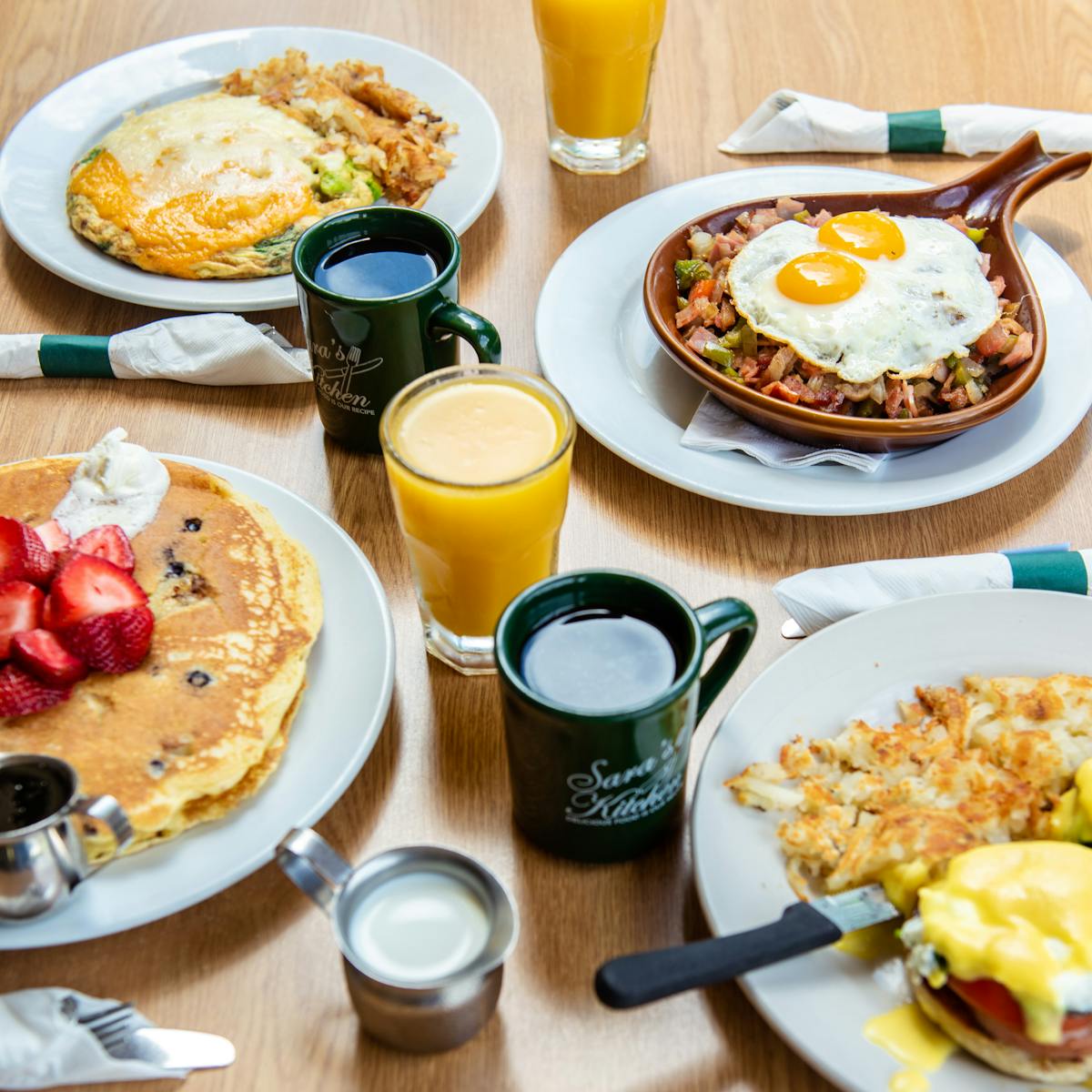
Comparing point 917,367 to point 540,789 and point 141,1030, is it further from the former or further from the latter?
point 141,1030

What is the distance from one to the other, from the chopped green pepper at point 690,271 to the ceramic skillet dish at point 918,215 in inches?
0.4

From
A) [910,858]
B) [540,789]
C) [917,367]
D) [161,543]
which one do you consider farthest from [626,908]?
[917,367]

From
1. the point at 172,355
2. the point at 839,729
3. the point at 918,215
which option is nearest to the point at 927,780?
the point at 839,729

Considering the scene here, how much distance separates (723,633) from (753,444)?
1.76ft

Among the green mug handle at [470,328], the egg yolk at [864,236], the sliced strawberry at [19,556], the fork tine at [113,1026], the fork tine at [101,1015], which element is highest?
the green mug handle at [470,328]

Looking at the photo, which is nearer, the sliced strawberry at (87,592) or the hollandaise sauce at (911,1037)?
the hollandaise sauce at (911,1037)

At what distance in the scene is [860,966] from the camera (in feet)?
3.41

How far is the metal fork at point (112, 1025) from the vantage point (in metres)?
1.04

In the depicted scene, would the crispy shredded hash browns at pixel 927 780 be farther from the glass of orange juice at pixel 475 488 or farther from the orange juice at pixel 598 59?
the orange juice at pixel 598 59

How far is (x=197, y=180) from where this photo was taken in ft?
6.25

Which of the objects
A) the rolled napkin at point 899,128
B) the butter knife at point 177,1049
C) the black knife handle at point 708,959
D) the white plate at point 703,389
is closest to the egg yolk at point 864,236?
the white plate at point 703,389

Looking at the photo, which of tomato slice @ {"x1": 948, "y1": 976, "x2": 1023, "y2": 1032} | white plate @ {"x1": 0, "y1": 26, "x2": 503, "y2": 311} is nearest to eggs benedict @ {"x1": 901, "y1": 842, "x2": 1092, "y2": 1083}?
tomato slice @ {"x1": 948, "y1": 976, "x2": 1023, "y2": 1032}

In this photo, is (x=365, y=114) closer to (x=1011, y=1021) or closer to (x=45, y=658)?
(x=45, y=658)

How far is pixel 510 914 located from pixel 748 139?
1642 mm
